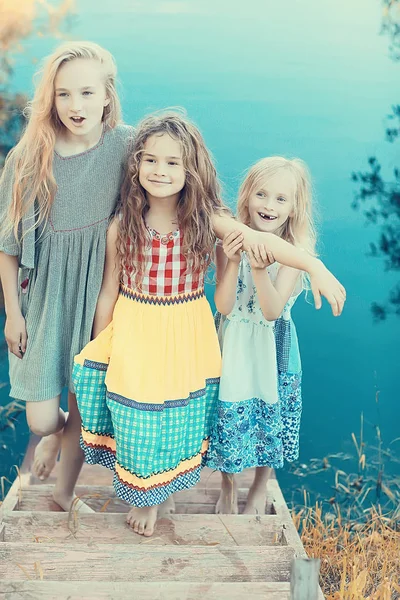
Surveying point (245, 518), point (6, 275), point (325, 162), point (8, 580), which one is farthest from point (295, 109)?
point (8, 580)

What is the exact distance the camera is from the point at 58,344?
2250mm

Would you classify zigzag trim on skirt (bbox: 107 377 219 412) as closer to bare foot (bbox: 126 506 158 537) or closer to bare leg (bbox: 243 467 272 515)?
bare foot (bbox: 126 506 158 537)

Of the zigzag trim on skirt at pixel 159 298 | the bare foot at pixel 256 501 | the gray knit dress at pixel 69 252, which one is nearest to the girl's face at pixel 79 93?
the gray knit dress at pixel 69 252

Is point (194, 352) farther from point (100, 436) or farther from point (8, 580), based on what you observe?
point (8, 580)

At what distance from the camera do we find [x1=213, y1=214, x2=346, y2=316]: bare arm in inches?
76.2

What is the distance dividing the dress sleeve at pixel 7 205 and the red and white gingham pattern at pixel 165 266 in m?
0.36

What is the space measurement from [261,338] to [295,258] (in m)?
0.34

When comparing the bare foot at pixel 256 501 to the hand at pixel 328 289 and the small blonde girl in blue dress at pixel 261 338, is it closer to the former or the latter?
the small blonde girl in blue dress at pixel 261 338

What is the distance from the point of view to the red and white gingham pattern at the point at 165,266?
2117 millimetres

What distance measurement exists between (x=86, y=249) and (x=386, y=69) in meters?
1.75

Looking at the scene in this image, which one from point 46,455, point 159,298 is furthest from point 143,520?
point 159,298

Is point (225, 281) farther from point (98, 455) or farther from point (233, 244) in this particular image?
point (98, 455)

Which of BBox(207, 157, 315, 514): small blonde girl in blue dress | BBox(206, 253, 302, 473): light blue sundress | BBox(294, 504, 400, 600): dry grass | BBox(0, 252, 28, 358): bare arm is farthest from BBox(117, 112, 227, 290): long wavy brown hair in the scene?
BBox(294, 504, 400, 600): dry grass

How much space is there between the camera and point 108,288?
2.22 m
